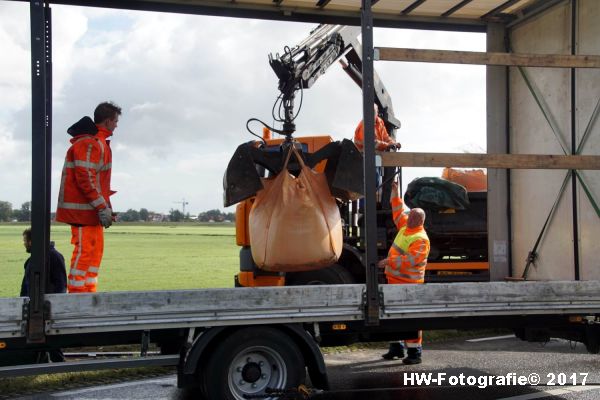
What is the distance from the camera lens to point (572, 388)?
19.1 feet

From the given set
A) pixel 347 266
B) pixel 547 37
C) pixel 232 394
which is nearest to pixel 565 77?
pixel 547 37

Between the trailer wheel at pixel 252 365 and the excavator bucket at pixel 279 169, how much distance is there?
3.25 feet

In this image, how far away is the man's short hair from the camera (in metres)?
5.32

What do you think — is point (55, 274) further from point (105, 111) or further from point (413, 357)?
point (413, 357)

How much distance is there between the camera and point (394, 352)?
7.31 metres

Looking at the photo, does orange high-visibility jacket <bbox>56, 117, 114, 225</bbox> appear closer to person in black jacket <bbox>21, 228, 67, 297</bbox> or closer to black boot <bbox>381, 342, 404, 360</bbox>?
person in black jacket <bbox>21, 228, 67, 297</bbox>

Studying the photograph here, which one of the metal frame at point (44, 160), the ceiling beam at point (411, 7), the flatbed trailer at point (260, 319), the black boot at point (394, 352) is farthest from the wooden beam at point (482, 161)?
the black boot at point (394, 352)

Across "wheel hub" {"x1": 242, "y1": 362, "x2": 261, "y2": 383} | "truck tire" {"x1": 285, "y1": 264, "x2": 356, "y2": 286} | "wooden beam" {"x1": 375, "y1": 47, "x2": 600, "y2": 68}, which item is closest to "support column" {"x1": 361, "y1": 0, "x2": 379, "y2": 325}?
"wooden beam" {"x1": 375, "y1": 47, "x2": 600, "y2": 68}

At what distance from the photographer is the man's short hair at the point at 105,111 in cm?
532

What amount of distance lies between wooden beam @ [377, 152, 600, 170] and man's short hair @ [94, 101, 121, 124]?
2.27 meters

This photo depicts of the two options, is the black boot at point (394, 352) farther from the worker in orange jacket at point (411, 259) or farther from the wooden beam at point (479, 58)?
the wooden beam at point (479, 58)

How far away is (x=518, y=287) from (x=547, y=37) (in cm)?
320

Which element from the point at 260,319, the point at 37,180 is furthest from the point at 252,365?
the point at 37,180

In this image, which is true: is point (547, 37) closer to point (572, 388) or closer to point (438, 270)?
point (572, 388)
